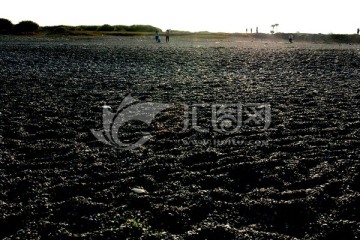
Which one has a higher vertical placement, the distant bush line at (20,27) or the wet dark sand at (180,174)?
the distant bush line at (20,27)

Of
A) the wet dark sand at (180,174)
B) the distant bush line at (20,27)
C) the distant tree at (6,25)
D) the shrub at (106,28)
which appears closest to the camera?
the wet dark sand at (180,174)

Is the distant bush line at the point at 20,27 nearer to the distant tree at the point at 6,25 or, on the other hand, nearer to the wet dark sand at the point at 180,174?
the distant tree at the point at 6,25

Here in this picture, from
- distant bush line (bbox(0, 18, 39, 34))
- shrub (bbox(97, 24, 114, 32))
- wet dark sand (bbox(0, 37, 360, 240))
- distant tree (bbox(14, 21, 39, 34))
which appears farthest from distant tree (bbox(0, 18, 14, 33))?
wet dark sand (bbox(0, 37, 360, 240))

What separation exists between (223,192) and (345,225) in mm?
1513

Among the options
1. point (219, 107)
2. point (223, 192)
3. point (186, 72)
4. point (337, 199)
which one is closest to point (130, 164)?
point (223, 192)

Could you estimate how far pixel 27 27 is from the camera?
9338 cm

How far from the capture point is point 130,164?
644cm

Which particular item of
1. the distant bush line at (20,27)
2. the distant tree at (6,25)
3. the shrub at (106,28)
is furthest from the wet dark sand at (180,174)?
the shrub at (106,28)

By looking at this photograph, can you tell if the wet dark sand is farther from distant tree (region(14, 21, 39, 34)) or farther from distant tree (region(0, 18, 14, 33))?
distant tree (region(14, 21, 39, 34))

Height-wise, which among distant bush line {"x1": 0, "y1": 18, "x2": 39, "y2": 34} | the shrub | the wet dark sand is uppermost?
the shrub

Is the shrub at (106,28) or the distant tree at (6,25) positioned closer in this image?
the distant tree at (6,25)

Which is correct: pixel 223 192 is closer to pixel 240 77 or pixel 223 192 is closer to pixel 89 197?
pixel 89 197

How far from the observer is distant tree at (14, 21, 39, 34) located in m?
90.6

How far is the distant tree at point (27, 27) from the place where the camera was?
9059 cm
